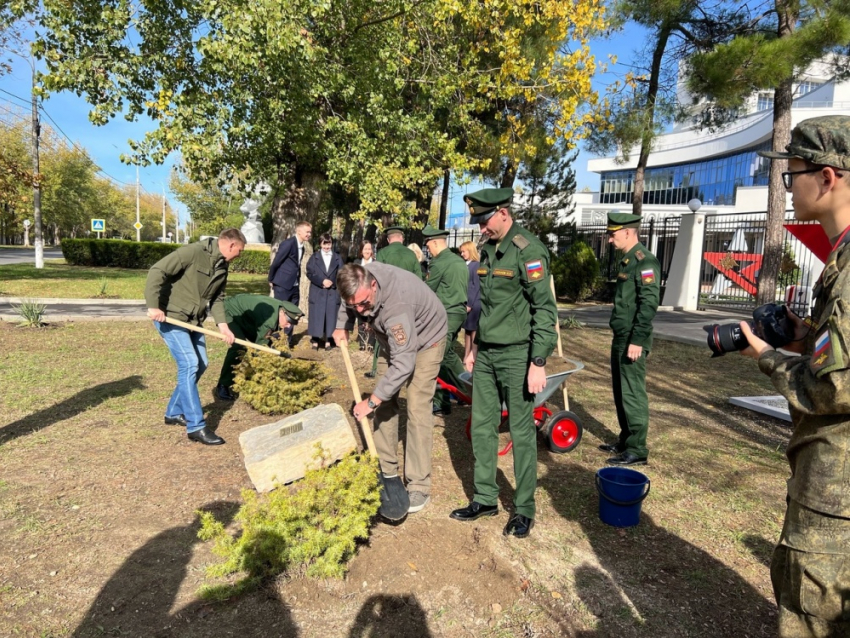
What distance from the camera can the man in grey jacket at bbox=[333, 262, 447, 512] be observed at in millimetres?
3254

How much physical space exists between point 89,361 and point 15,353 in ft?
3.86

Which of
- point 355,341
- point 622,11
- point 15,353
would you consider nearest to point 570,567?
point 355,341

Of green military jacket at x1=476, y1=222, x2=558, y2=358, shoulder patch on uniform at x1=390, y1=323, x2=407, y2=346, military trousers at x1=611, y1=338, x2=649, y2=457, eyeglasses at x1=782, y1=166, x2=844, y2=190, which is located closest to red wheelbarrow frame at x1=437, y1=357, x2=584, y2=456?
military trousers at x1=611, y1=338, x2=649, y2=457

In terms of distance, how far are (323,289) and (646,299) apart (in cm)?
520

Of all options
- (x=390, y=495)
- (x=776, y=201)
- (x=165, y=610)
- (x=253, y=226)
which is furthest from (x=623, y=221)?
(x=253, y=226)

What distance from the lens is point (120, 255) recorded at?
1069 inches

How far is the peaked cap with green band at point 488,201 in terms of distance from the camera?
11.2 feet

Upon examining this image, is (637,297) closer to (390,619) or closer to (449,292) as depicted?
(449,292)

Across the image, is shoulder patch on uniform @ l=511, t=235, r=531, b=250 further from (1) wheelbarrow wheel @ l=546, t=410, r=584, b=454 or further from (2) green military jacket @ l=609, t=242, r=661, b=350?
(1) wheelbarrow wheel @ l=546, t=410, r=584, b=454

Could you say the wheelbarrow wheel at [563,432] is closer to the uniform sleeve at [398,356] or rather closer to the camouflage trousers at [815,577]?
the uniform sleeve at [398,356]

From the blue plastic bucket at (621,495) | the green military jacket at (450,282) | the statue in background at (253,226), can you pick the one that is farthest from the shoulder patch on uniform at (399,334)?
the statue in background at (253,226)

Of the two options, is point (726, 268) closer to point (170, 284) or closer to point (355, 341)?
point (355, 341)

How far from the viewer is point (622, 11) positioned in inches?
509

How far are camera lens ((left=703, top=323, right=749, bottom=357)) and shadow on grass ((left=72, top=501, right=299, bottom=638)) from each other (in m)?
2.19
